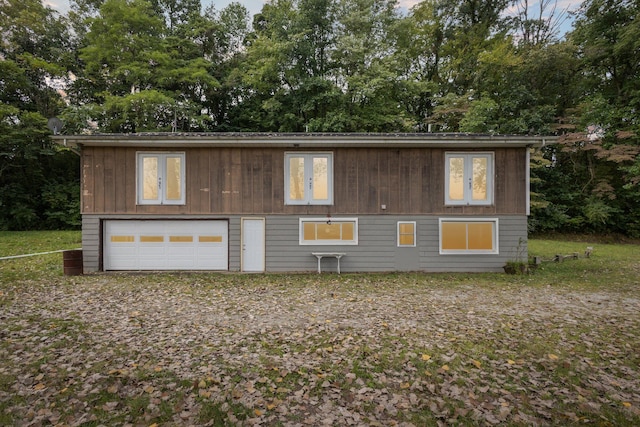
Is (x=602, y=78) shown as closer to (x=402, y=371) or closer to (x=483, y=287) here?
(x=483, y=287)

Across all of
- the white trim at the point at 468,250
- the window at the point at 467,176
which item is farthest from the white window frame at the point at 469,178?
the white trim at the point at 468,250

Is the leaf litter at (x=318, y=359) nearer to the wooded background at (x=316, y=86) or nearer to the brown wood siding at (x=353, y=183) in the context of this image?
the brown wood siding at (x=353, y=183)

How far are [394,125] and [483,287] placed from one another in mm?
14837

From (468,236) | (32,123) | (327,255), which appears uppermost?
(32,123)

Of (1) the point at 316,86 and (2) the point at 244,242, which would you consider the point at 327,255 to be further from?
(1) the point at 316,86

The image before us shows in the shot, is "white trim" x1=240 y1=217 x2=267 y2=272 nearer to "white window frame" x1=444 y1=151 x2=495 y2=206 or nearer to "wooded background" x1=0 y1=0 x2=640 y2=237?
"white window frame" x1=444 y1=151 x2=495 y2=206

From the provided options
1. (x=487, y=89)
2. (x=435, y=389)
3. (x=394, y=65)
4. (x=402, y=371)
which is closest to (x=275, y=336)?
(x=402, y=371)

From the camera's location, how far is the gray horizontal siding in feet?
34.9

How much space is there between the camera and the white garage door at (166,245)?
34.8 feet

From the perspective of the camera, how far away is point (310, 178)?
1070 centimetres

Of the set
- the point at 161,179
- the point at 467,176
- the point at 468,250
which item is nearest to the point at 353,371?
the point at 468,250

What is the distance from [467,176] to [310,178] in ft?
16.8

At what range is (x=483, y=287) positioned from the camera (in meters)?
8.71

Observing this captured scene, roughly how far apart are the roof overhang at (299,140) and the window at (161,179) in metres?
0.41
